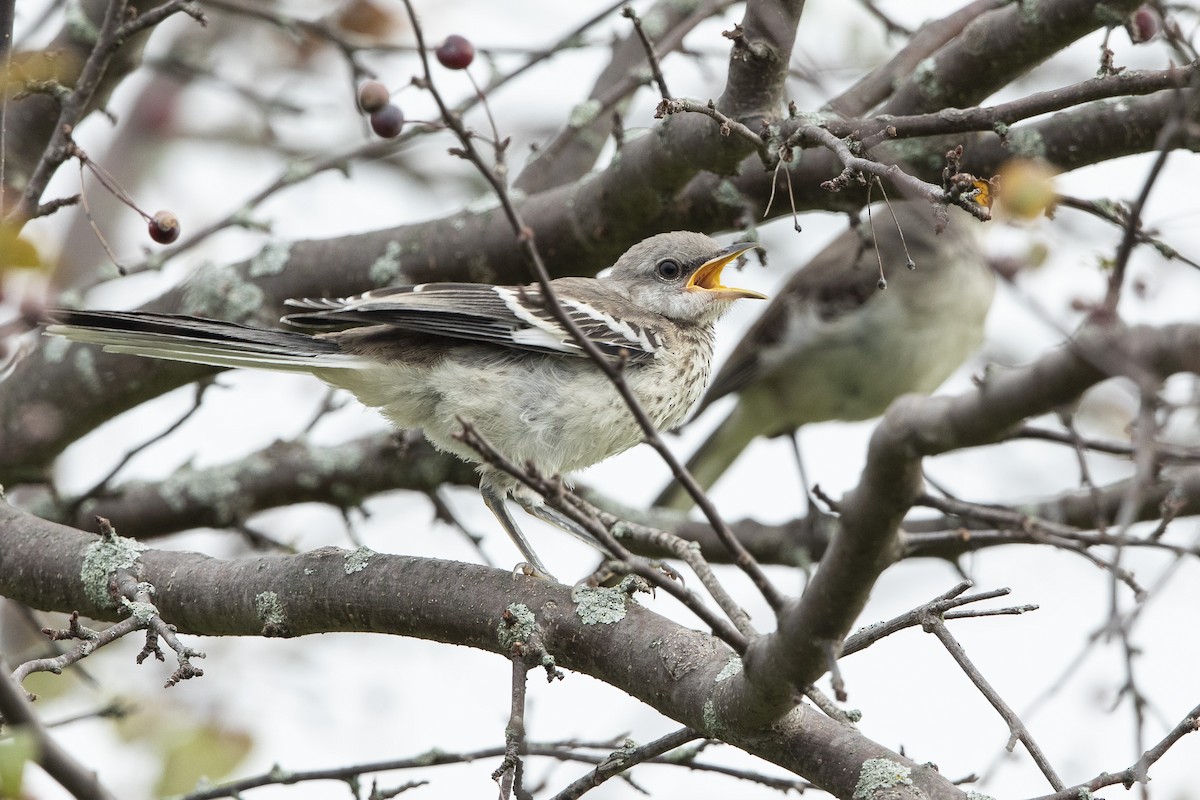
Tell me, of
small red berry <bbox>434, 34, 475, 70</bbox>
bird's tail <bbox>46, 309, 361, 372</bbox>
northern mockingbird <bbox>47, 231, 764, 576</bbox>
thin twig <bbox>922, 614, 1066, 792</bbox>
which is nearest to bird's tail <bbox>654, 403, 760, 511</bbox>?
northern mockingbird <bbox>47, 231, 764, 576</bbox>

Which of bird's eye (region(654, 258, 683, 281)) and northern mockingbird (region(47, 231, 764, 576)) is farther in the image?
bird's eye (region(654, 258, 683, 281))

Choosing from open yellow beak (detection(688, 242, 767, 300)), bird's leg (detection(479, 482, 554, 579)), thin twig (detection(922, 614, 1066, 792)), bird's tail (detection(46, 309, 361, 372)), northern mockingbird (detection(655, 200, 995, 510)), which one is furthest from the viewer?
northern mockingbird (detection(655, 200, 995, 510))

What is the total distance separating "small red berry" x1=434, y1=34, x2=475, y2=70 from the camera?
3.78 meters

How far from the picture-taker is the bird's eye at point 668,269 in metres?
5.25

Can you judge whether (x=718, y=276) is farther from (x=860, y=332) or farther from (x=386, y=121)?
(x=860, y=332)

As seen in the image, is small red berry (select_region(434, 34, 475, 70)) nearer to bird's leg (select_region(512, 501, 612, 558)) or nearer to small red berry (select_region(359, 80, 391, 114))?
small red berry (select_region(359, 80, 391, 114))

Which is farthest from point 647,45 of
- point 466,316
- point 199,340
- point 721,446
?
point 721,446

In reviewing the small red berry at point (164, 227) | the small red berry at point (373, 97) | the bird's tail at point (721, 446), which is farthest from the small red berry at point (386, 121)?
the bird's tail at point (721, 446)

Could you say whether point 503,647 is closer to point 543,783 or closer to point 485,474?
point 543,783

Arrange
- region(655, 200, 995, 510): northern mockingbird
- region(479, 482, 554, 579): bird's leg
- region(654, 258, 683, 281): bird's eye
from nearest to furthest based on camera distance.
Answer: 1. region(479, 482, 554, 579): bird's leg
2. region(654, 258, 683, 281): bird's eye
3. region(655, 200, 995, 510): northern mockingbird

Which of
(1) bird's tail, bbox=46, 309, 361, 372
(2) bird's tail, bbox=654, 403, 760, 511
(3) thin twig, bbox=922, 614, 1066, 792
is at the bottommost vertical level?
(3) thin twig, bbox=922, 614, 1066, 792

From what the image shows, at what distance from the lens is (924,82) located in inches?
164

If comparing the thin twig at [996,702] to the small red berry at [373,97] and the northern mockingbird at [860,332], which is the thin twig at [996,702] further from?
the northern mockingbird at [860,332]

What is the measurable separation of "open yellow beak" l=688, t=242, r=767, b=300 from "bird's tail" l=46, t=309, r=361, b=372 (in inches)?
61.3
